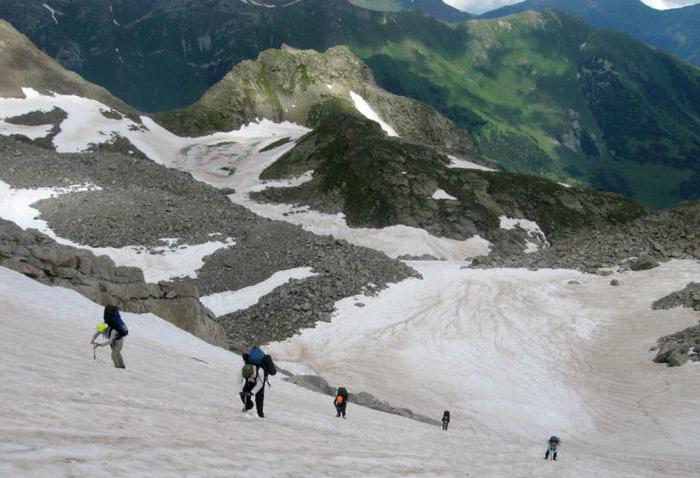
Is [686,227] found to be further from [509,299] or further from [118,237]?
[118,237]

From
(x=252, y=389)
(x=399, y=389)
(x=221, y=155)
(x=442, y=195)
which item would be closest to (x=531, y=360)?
(x=399, y=389)

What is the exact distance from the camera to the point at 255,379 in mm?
16188

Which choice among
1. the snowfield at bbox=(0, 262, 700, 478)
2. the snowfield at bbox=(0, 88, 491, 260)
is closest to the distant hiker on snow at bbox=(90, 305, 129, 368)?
the snowfield at bbox=(0, 262, 700, 478)

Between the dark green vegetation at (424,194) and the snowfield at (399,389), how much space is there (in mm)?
48114

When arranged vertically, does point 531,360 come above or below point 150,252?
below

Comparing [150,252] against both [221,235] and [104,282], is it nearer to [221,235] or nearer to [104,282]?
[221,235]

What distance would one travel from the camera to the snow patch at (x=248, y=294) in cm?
5041

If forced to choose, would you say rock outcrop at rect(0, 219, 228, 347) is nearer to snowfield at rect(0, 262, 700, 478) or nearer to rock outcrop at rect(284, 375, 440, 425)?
snowfield at rect(0, 262, 700, 478)

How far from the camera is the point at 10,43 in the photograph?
182750mm

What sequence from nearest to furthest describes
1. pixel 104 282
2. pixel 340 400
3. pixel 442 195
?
pixel 340 400 → pixel 104 282 → pixel 442 195

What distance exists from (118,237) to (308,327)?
28442mm

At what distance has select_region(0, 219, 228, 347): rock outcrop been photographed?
3234cm

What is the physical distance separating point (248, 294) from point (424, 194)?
71957 millimetres

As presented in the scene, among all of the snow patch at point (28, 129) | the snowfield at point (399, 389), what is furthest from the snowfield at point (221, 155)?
the snowfield at point (399, 389)
